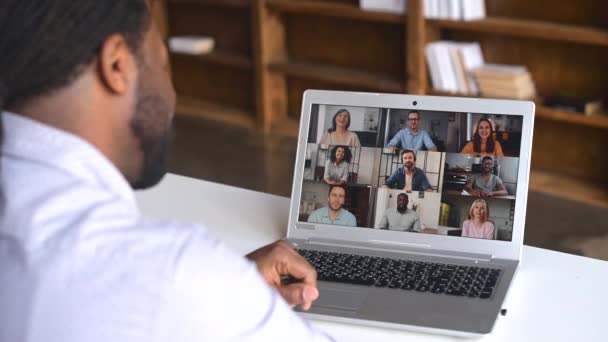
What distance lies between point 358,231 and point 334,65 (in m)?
3.56

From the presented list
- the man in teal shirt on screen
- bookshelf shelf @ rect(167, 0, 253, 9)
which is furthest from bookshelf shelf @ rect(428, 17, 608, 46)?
the man in teal shirt on screen

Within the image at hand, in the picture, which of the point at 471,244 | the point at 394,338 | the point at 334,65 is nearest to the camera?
the point at 394,338

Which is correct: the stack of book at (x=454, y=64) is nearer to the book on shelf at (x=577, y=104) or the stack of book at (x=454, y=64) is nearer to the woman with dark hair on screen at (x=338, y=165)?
the book on shelf at (x=577, y=104)

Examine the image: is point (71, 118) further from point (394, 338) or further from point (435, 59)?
point (435, 59)

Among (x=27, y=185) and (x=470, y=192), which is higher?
(x=27, y=185)

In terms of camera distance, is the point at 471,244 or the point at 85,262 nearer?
the point at 85,262

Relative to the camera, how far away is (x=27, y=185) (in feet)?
2.75

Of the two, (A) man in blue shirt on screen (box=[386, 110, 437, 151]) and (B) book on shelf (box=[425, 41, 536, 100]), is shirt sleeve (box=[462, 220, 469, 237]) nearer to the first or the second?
(A) man in blue shirt on screen (box=[386, 110, 437, 151])

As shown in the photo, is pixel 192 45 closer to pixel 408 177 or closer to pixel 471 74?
pixel 471 74

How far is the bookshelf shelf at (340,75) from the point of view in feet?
15.2

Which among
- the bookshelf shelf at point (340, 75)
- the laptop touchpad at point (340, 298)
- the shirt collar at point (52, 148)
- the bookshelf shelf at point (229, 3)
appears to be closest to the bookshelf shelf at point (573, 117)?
the bookshelf shelf at point (340, 75)

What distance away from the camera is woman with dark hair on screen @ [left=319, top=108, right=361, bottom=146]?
166 cm

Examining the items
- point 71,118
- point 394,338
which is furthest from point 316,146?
point 71,118

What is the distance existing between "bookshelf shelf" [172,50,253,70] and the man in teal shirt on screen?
3.72m
